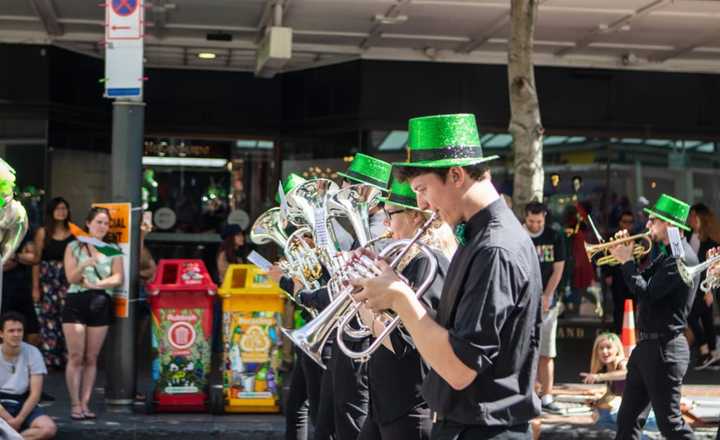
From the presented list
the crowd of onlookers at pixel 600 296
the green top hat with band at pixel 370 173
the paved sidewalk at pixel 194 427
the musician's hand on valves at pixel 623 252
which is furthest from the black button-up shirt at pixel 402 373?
the paved sidewalk at pixel 194 427

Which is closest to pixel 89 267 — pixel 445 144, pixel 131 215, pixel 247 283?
pixel 131 215

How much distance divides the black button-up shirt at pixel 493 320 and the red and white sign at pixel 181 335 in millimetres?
6333

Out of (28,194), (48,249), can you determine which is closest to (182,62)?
(28,194)

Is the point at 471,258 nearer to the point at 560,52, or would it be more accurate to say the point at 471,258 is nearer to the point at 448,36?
the point at 448,36

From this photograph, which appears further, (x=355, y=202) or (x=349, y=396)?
(x=355, y=202)

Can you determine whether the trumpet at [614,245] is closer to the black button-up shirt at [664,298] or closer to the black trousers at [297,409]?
the black button-up shirt at [664,298]

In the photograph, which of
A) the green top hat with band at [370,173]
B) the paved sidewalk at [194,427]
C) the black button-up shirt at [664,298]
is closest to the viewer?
the green top hat with band at [370,173]

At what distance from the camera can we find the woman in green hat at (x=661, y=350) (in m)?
7.39

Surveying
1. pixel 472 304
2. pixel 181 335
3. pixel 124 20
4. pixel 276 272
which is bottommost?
pixel 181 335

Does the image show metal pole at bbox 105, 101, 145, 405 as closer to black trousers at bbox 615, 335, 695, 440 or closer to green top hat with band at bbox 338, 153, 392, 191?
green top hat with band at bbox 338, 153, 392, 191

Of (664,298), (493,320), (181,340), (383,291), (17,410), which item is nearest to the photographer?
(493,320)

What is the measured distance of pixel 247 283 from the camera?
10109mm

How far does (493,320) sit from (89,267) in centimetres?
684

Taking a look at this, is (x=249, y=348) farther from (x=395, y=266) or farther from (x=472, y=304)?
(x=472, y=304)
